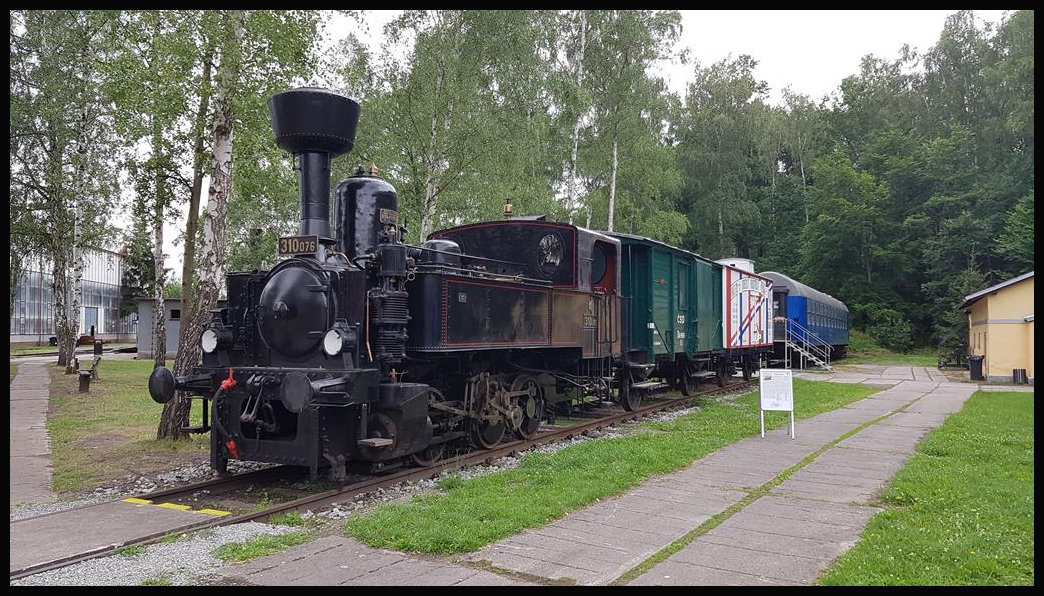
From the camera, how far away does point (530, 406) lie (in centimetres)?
941

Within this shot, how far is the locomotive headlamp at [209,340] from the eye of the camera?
7.17m

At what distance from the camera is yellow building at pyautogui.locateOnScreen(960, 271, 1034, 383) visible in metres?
20.9

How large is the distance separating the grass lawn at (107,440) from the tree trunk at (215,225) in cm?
43

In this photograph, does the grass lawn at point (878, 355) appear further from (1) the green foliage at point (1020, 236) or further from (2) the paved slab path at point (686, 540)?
(2) the paved slab path at point (686, 540)

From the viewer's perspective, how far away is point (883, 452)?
8789mm

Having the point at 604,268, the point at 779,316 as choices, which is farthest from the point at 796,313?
the point at 604,268

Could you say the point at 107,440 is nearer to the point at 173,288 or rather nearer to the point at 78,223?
the point at 78,223

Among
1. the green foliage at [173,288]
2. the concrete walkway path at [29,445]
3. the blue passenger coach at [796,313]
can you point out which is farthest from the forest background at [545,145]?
→ the green foliage at [173,288]

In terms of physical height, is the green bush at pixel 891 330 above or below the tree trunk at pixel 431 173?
below

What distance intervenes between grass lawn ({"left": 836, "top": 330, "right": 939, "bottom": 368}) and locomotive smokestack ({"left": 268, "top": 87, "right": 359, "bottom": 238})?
1167 inches

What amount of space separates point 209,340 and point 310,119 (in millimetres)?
2371

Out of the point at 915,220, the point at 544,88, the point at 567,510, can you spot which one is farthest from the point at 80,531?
the point at 915,220

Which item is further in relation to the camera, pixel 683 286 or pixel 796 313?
pixel 796 313

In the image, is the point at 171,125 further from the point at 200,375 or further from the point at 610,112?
the point at 610,112
